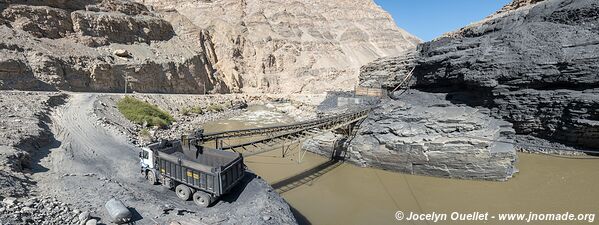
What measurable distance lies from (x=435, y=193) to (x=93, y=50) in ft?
129

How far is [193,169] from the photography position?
8.01 m

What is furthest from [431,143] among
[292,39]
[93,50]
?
[292,39]

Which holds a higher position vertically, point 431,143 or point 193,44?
point 193,44

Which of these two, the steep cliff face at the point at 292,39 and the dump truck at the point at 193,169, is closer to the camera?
the dump truck at the point at 193,169

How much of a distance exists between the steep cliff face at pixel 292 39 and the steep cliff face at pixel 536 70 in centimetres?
4732

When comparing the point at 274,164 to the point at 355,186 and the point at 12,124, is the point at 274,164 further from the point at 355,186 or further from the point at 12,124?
the point at 12,124

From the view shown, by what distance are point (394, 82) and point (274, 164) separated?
11255mm

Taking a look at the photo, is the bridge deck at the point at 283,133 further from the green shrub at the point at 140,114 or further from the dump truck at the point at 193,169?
the green shrub at the point at 140,114

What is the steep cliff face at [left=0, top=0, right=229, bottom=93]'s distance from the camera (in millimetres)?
27406

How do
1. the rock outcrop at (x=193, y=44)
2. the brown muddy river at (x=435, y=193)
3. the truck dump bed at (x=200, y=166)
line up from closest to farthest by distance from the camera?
the truck dump bed at (x=200, y=166) → the brown muddy river at (x=435, y=193) → the rock outcrop at (x=193, y=44)

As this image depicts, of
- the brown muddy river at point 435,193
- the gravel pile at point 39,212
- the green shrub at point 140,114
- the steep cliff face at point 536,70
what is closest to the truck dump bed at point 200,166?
the gravel pile at point 39,212

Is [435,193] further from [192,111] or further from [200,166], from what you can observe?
[192,111]

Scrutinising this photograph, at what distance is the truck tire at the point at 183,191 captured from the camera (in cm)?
834

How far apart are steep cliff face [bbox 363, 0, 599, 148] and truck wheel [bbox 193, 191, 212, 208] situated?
1553 cm
